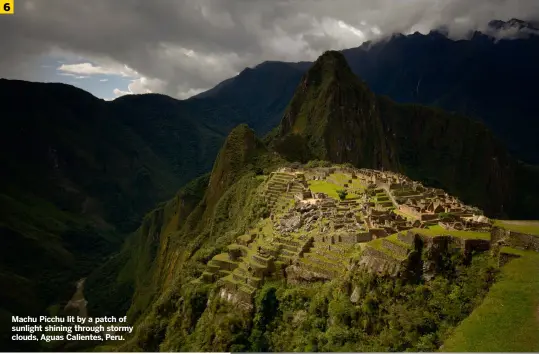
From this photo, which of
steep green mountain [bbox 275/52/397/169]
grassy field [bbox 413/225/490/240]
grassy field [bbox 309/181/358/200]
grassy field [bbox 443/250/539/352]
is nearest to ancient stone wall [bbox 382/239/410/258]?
grassy field [bbox 413/225/490/240]

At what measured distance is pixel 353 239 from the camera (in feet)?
88.6

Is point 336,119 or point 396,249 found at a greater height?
point 336,119

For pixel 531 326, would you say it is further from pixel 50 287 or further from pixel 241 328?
pixel 50 287

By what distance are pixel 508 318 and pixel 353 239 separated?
34.5 ft

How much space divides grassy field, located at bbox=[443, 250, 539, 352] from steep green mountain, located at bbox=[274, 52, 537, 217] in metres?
86.1

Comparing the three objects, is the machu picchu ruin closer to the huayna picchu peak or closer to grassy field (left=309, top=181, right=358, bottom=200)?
the huayna picchu peak

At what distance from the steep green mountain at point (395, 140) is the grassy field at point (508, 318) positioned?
283 ft

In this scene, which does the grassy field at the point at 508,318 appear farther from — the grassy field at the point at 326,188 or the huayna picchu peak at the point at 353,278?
the grassy field at the point at 326,188

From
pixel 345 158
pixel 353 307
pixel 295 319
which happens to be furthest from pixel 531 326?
pixel 345 158

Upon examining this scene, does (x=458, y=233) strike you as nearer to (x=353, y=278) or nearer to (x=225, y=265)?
(x=353, y=278)

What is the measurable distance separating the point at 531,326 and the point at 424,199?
21.2m

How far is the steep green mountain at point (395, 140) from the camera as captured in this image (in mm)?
125062

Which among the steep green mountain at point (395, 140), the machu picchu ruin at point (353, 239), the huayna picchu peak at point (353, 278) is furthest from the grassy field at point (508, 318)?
the steep green mountain at point (395, 140)

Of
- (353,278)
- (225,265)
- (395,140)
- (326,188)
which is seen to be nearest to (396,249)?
(353,278)
